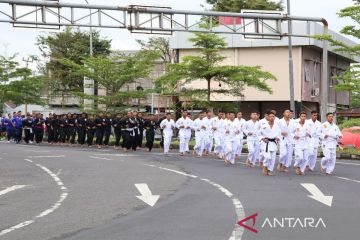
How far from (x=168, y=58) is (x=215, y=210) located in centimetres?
4473

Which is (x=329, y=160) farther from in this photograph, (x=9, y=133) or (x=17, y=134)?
(x=9, y=133)

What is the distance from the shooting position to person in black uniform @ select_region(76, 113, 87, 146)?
33312 millimetres

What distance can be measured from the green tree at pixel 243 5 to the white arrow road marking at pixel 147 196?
42.9 m

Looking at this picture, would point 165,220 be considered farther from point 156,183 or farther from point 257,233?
point 156,183

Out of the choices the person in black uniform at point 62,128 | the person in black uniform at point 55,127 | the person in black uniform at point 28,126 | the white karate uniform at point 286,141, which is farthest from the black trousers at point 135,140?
the white karate uniform at point 286,141

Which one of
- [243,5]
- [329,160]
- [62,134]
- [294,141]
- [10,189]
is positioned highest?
[243,5]

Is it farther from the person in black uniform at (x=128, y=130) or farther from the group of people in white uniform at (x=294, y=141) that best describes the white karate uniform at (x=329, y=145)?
the person in black uniform at (x=128, y=130)

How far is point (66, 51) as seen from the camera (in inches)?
2137

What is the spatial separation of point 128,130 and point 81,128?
19.3 feet

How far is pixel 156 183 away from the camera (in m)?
15.0

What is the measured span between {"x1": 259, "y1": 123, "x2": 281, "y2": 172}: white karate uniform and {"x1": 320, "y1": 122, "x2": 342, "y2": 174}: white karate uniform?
137 cm

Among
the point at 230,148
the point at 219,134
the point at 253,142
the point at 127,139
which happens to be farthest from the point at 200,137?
the point at 253,142

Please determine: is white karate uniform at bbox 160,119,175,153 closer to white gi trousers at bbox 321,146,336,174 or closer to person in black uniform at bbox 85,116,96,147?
person in black uniform at bbox 85,116,96,147

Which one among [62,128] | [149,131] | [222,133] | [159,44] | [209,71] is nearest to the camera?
[222,133]
